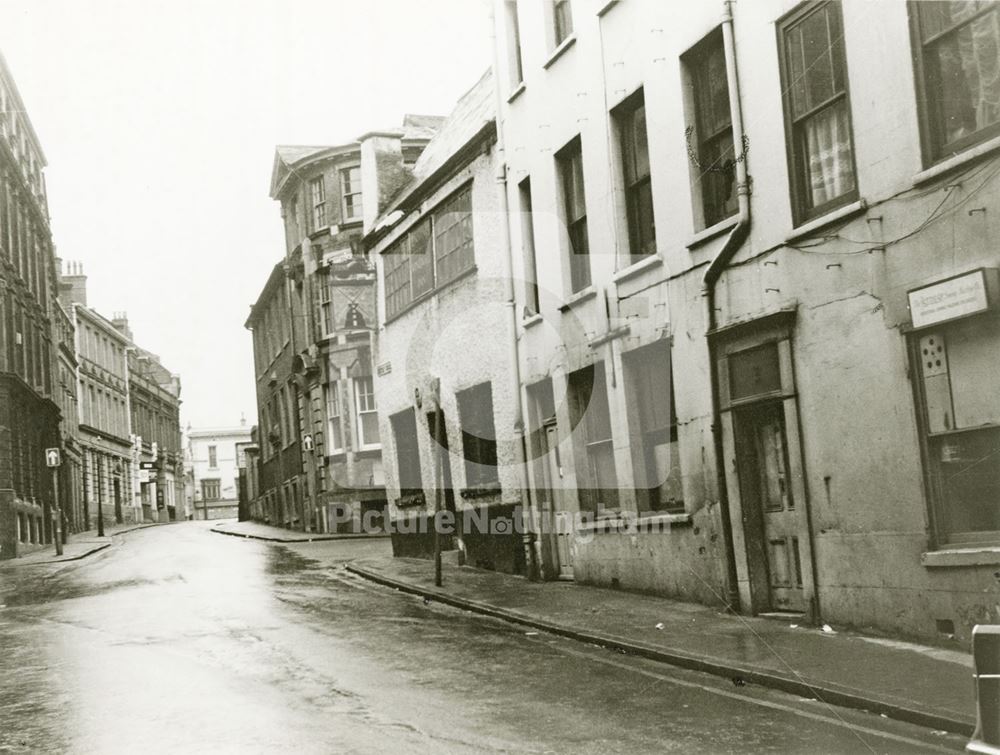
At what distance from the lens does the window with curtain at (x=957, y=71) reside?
9336 millimetres

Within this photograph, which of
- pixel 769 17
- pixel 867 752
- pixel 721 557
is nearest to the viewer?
pixel 867 752

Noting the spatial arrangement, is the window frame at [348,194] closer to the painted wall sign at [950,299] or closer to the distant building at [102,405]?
the distant building at [102,405]

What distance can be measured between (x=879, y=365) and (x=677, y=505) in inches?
166

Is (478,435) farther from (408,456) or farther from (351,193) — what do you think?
(351,193)

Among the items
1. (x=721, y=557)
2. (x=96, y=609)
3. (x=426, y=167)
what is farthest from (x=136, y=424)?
(x=721, y=557)

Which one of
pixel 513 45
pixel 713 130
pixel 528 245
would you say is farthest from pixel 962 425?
pixel 513 45

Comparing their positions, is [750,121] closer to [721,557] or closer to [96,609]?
[721,557]

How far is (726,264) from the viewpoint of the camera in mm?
12672

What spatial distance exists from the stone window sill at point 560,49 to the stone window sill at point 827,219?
585cm

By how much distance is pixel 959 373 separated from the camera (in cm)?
980

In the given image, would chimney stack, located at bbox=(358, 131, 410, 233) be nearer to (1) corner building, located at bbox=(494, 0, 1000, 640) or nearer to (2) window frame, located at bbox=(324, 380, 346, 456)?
(1) corner building, located at bbox=(494, 0, 1000, 640)

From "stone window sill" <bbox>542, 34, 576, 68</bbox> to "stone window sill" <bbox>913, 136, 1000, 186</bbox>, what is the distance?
733cm

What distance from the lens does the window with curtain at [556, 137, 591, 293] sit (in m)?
16.4

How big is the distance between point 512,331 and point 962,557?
31.3 ft
